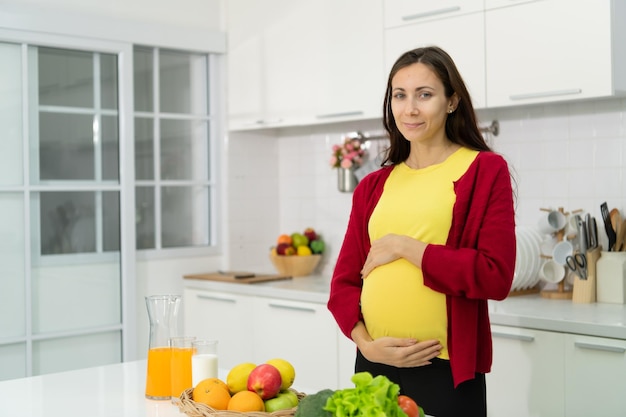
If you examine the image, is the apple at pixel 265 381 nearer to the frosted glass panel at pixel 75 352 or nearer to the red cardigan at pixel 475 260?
the red cardigan at pixel 475 260

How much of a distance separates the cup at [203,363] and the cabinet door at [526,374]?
1357mm

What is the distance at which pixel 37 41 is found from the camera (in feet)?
12.4

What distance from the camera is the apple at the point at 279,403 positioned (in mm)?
1662

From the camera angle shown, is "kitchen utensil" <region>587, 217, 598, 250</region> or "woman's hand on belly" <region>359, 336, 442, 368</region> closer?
"woman's hand on belly" <region>359, 336, 442, 368</region>

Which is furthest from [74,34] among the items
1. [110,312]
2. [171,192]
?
[110,312]

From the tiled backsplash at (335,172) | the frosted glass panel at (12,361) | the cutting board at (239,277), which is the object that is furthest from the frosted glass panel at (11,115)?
the tiled backsplash at (335,172)

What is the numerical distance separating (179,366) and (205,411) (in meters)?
0.27

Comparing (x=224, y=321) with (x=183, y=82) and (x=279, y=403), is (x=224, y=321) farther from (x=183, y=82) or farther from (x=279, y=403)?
(x=279, y=403)

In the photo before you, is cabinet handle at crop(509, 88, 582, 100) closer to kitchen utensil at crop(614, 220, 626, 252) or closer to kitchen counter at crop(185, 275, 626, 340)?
kitchen utensil at crop(614, 220, 626, 252)

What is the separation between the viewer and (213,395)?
1.70 m

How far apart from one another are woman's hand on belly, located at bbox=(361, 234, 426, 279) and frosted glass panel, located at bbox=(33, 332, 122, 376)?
220cm

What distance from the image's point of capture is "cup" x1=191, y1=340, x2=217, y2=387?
189 cm

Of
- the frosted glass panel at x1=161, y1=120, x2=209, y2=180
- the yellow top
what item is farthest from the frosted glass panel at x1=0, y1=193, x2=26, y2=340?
the yellow top

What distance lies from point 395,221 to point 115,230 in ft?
7.37
